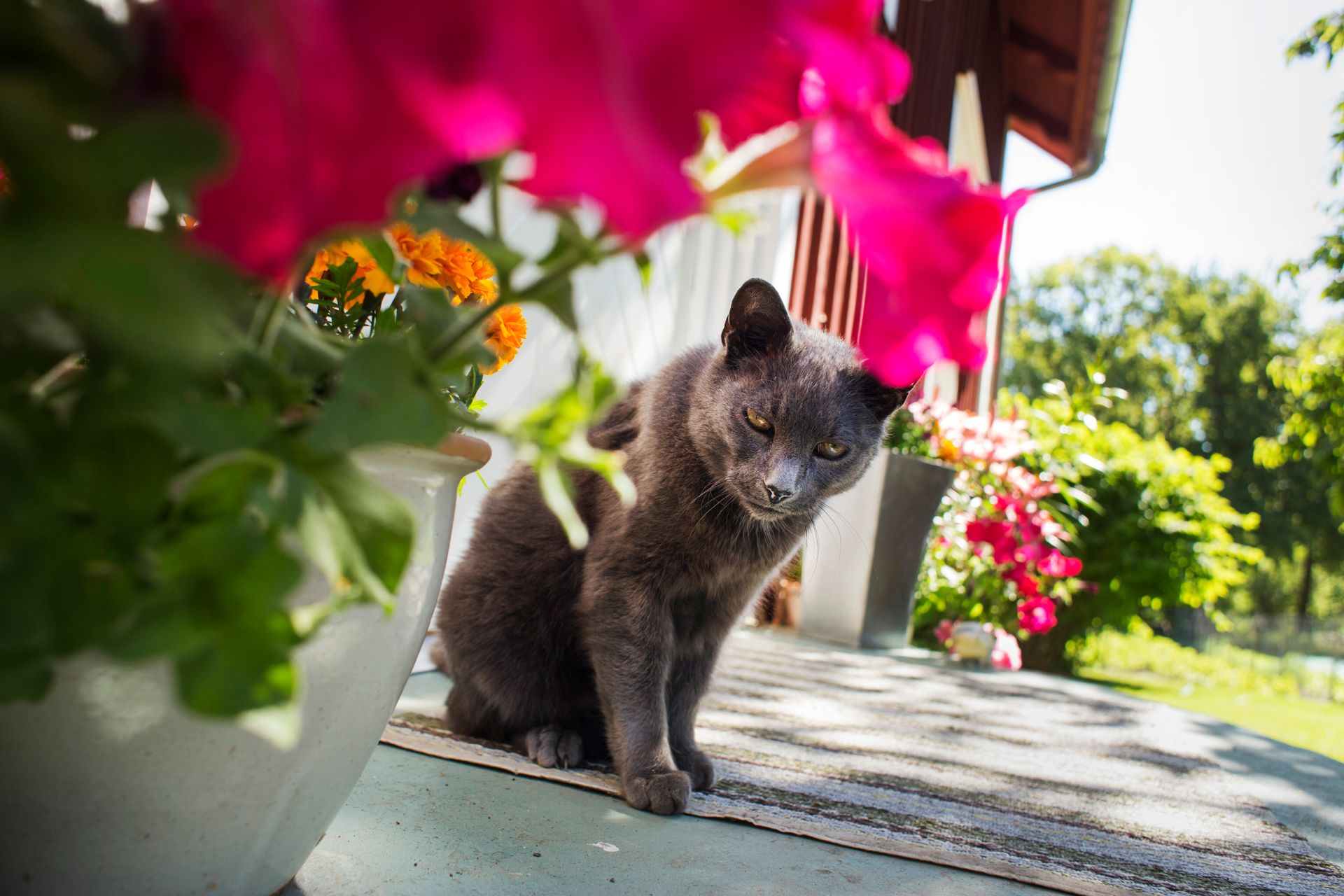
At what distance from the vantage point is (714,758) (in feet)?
5.00

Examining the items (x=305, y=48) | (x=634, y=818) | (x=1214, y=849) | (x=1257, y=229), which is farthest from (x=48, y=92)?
(x=1257, y=229)

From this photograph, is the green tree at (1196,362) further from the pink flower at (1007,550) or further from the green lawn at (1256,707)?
the pink flower at (1007,550)

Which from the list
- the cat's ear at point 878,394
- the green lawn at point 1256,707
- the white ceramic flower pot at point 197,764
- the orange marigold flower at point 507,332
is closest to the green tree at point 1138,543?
the green lawn at point 1256,707

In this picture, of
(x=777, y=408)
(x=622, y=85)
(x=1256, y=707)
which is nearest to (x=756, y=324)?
(x=777, y=408)

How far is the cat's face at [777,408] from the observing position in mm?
1441

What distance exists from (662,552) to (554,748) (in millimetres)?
362

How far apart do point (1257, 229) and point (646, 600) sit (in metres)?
35.0

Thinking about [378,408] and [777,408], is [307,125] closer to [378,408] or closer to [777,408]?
[378,408]

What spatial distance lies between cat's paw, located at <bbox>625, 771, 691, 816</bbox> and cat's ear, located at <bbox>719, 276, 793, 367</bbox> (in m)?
0.69

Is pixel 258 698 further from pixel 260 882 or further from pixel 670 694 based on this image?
pixel 670 694

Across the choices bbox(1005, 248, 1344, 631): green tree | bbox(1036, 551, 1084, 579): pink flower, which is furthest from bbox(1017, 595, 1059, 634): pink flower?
bbox(1005, 248, 1344, 631): green tree

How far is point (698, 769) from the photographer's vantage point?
1.35 m

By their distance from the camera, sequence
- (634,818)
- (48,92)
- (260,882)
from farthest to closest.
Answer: (634,818), (260,882), (48,92)

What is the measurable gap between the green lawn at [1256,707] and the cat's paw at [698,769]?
4015 millimetres
